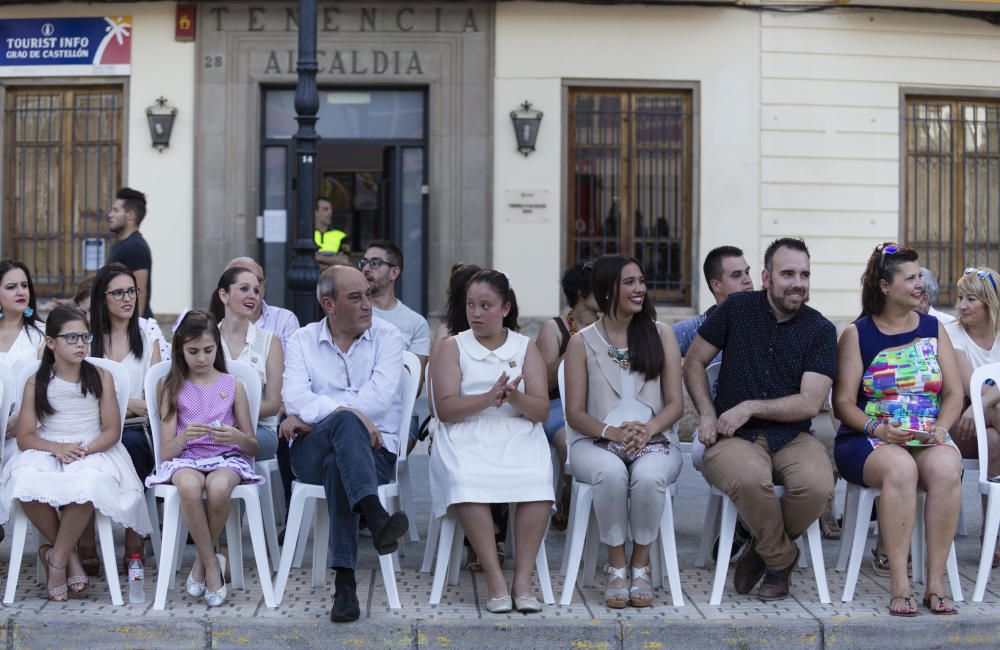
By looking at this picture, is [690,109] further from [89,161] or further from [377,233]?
[89,161]

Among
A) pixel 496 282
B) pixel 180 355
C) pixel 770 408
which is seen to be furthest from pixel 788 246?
pixel 180 355

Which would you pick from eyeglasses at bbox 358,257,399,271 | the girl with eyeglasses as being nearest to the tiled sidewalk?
the girl with eyeglasses

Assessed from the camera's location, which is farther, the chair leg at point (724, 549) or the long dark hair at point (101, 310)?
the long dark hair at point (101, 310)

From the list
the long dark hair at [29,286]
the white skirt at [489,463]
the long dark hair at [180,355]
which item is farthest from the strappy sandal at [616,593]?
the long dark hair at [29,286]

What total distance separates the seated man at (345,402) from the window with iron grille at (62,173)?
7651mm

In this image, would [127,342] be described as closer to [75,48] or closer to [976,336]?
[976,336]

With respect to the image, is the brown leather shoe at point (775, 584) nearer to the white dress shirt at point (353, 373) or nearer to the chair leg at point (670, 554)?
the chair leg at point (670, 554)

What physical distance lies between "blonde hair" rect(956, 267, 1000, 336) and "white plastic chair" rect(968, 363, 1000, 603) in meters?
0.55

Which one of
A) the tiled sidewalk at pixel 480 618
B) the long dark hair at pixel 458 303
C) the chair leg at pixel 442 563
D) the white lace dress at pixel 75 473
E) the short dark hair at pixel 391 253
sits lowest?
the tiled sidewalk at pixel 480 618

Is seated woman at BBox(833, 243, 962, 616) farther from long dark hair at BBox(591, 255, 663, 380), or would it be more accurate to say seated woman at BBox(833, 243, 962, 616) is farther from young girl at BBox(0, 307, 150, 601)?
young girl at BBox(0, 307, 150, 601)

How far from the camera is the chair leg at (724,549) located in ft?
18.3

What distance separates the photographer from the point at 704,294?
1317 centimetres

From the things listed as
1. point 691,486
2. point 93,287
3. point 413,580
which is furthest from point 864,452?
point 93,287

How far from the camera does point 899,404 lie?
5.83 m
